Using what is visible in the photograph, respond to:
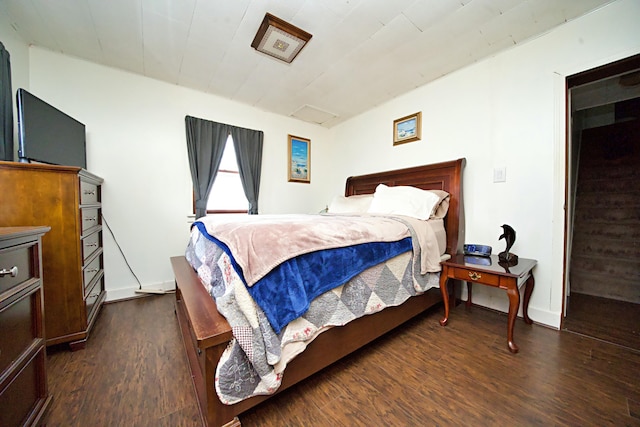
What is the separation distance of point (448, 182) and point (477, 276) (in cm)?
109

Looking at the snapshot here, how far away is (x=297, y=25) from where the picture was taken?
1.91 m

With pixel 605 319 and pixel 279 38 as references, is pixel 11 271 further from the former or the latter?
pixel 605 319

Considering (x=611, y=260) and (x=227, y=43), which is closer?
(x=227, y=43)

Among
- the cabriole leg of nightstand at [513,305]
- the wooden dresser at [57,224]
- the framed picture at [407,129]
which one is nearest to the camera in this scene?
the wooden dresser at [57,224]

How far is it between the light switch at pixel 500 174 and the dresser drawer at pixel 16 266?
313 centimetres

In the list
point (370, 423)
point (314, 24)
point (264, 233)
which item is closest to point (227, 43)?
point (314, 24)

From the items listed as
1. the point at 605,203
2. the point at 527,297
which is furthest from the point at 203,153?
the point at 605,203

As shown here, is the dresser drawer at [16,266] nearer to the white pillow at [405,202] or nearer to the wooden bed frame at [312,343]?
the wooden bed frame at [312,343]

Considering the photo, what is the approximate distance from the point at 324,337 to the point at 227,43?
2.53 metres

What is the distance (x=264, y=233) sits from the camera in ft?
3.76

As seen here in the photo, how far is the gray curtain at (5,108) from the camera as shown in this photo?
165 centimetres

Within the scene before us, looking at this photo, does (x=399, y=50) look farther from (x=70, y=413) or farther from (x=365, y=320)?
(x=70, y=413)

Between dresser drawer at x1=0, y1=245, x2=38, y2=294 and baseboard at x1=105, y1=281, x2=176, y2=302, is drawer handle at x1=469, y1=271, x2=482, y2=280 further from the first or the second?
baseboard at x1=105, y1=281, x2=176, y2=302

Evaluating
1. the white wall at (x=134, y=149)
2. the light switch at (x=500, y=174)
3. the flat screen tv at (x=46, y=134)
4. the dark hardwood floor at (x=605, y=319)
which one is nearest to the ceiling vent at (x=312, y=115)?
the white wall at (x=134, y=149)
